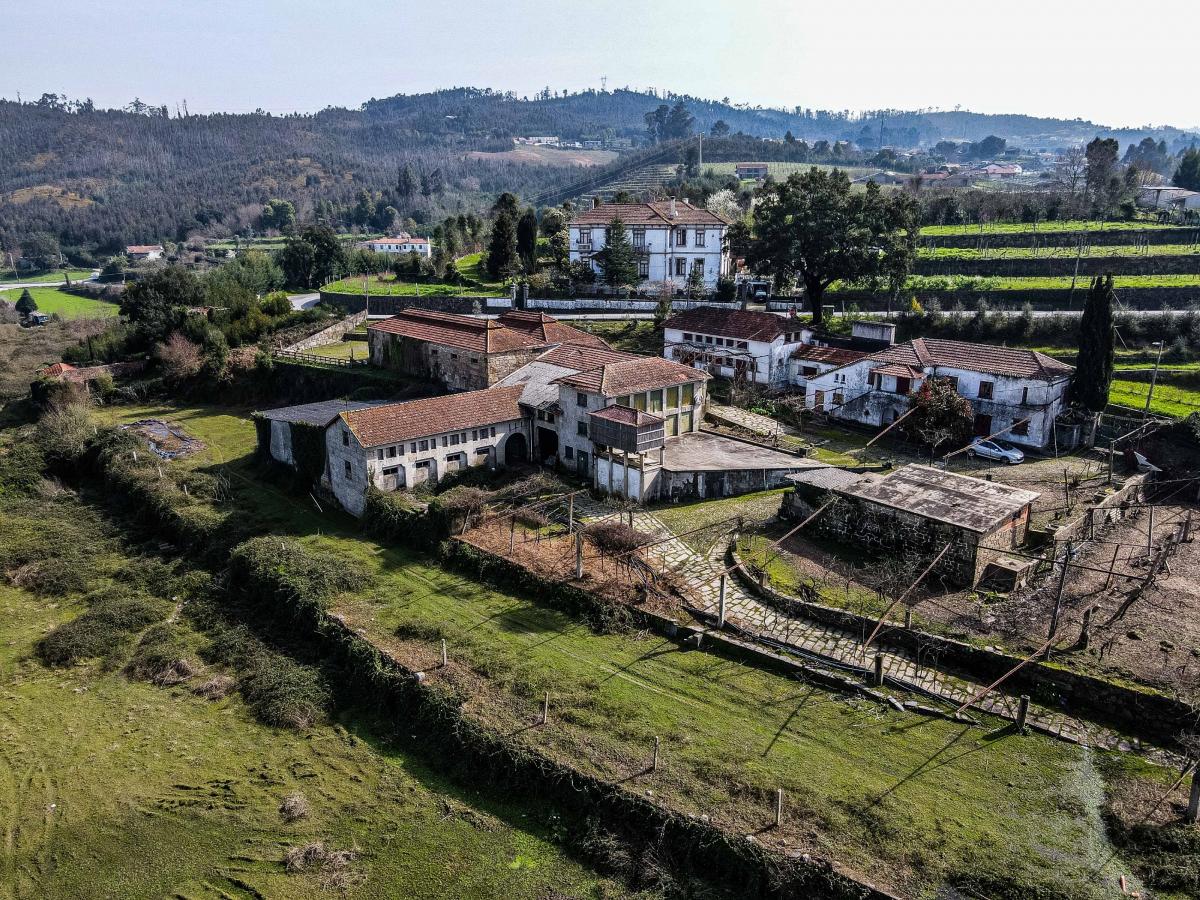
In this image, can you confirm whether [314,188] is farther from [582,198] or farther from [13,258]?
[582,198]

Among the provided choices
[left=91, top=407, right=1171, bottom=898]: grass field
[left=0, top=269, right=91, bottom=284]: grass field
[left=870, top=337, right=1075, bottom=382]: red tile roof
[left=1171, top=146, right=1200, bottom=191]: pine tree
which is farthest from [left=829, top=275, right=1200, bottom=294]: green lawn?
[left=0, top=269, right=91, bottom=284]: grass field

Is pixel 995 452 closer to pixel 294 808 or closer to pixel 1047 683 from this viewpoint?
pixel 1047 683

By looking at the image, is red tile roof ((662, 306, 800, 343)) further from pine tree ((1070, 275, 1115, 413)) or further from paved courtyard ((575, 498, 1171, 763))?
paved courtyard ((575, 498, 1171, 763))

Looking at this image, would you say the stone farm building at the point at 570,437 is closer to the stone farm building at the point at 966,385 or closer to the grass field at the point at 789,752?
the stone farm building at the point at 966,385

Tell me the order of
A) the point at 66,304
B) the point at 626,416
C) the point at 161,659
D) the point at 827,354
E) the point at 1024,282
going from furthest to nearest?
the point at 66,304, the point at 1024,282, the point at 827,354, the point at 626,416, the point at 161,659

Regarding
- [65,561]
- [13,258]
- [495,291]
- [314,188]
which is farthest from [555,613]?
[314,188]

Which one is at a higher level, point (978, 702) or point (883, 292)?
point (883, 292)

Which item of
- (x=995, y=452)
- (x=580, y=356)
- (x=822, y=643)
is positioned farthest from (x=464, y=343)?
(x=822, y=643)
